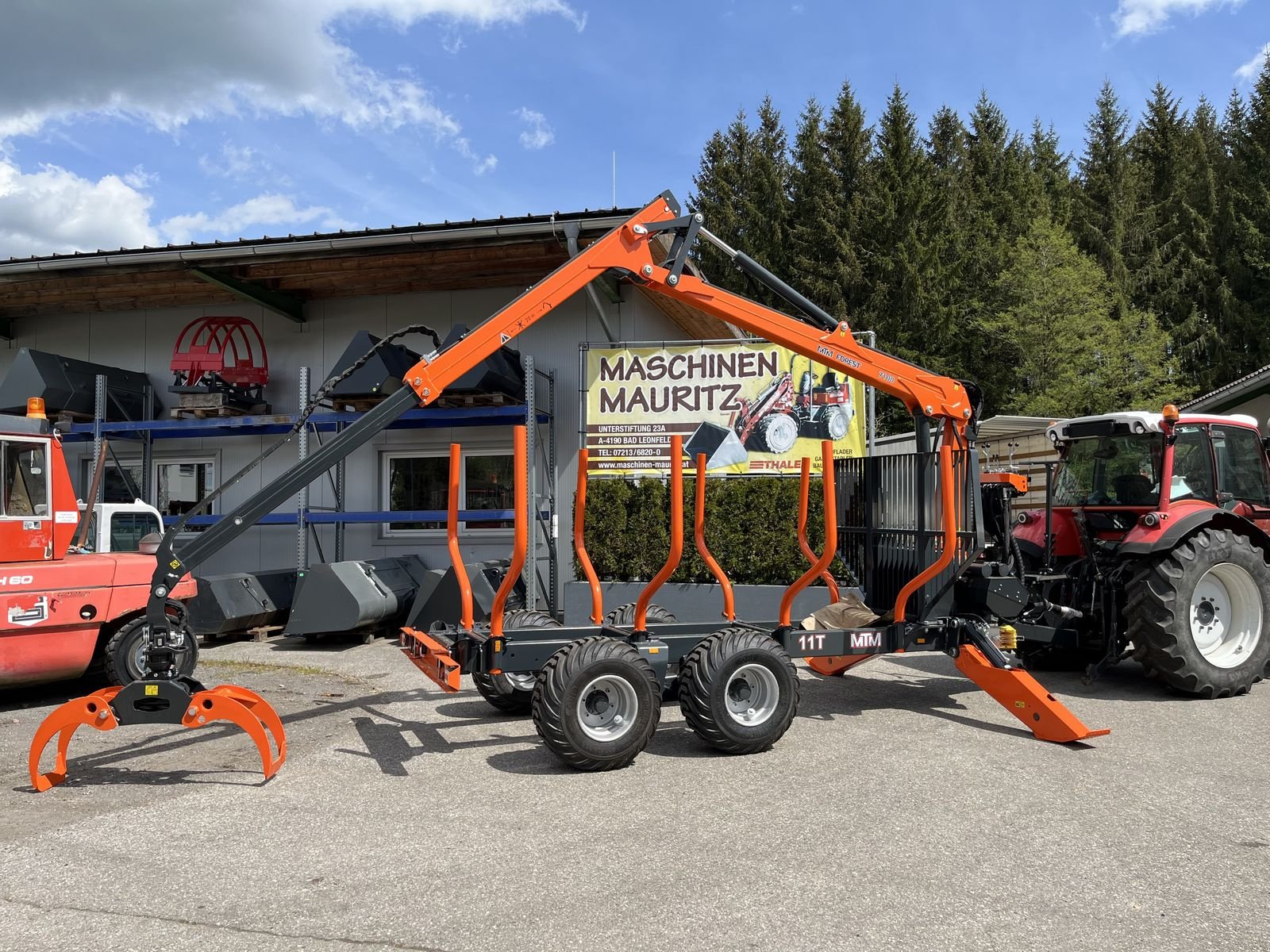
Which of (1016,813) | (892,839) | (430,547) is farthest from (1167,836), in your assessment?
(430,547)

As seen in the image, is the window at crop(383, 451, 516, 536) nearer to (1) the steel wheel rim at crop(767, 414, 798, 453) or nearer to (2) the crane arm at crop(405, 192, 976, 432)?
(1) the steel wheel rim at crop(767, 414, 798, 453)

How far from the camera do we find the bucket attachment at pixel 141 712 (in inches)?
193

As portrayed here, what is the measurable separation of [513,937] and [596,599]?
126 inches

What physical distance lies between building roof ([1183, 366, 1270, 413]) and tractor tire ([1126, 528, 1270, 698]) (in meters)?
7.05

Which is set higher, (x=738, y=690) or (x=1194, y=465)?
(x=1194, y=465)

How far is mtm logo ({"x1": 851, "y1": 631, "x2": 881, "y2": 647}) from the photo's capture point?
625 centimetres

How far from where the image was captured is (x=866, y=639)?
6297 millimetres

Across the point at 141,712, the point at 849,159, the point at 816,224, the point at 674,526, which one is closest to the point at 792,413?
→ the point at 674,526

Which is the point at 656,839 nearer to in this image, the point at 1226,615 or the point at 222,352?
the point at 1226,615

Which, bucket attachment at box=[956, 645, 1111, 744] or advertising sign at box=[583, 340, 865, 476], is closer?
bucket attachment at box=[956, 645, 1111, 744]

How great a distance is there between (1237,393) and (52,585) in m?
15.5

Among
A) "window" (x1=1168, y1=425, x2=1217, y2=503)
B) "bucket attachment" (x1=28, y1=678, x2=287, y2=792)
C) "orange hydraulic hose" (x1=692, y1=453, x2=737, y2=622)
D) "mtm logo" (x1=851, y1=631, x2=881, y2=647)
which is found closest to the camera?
"bucket attachment" (x1=28, y1=678, x2=287, y2=792)

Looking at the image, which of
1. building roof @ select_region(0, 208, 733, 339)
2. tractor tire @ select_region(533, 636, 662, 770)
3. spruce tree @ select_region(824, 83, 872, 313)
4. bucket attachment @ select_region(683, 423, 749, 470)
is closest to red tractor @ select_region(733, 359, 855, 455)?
bucket attachment @ select_region(683, 423, 749, 470)

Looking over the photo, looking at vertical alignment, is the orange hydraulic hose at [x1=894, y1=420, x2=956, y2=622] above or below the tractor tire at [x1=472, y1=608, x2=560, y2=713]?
above
